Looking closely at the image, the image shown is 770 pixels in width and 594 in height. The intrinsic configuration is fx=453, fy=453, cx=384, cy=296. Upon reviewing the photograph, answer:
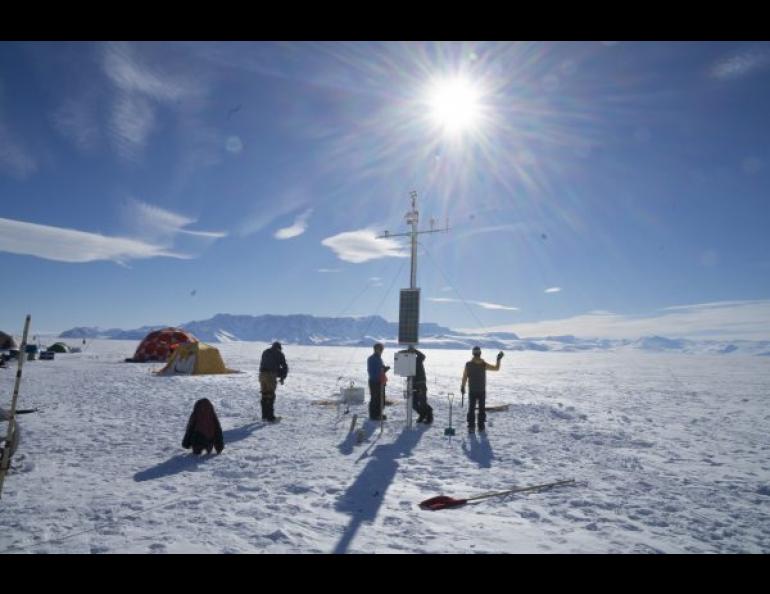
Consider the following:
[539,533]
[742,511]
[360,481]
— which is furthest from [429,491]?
[742,511]

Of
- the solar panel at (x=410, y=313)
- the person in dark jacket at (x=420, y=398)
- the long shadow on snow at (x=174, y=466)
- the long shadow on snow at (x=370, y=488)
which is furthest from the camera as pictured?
the person in dark jacket at (x=420, y=398)

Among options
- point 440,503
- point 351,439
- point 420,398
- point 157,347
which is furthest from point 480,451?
point 157,347

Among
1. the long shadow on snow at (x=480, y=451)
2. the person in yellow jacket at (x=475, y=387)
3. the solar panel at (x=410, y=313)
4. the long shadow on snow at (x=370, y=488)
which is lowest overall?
the long shadow on snow at (x=370, y=488)

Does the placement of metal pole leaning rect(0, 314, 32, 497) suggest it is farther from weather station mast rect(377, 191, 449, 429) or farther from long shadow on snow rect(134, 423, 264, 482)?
weather station mast rect(377, 191, 449, 429)

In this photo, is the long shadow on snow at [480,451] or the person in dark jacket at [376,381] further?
the person in dark jacket at [376,381]

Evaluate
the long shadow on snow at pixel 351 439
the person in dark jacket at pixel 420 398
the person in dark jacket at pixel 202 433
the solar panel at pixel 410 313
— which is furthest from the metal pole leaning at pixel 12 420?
the person in dark jacket at pixel 420 398

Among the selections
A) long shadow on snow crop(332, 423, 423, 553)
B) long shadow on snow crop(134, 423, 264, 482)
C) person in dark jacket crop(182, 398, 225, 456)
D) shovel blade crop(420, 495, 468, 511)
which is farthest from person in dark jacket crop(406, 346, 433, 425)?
shovel blade crop(420, 495, 468, 511)

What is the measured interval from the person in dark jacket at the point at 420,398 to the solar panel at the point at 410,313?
15.7 inches

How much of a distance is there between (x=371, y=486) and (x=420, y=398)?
6171mm

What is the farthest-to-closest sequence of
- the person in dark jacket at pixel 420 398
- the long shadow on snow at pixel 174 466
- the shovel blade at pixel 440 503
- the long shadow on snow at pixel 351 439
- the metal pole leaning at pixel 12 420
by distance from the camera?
the person in dark jacket at pixel 420 398 → the long shadow on snow at pixel 351 439 → the long shadow on snow at pixel 174 466 → the shovel blade at pixel 440 503 → the metal pole leaning at pixel 12 420

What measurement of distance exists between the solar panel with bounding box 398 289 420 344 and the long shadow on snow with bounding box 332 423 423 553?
288cm

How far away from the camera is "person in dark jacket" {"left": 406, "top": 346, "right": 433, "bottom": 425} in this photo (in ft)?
43.1

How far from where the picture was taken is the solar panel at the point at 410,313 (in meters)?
12.3

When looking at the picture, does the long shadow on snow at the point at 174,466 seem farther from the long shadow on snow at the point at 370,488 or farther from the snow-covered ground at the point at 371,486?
the long shadow on snow at the point at 370,488
